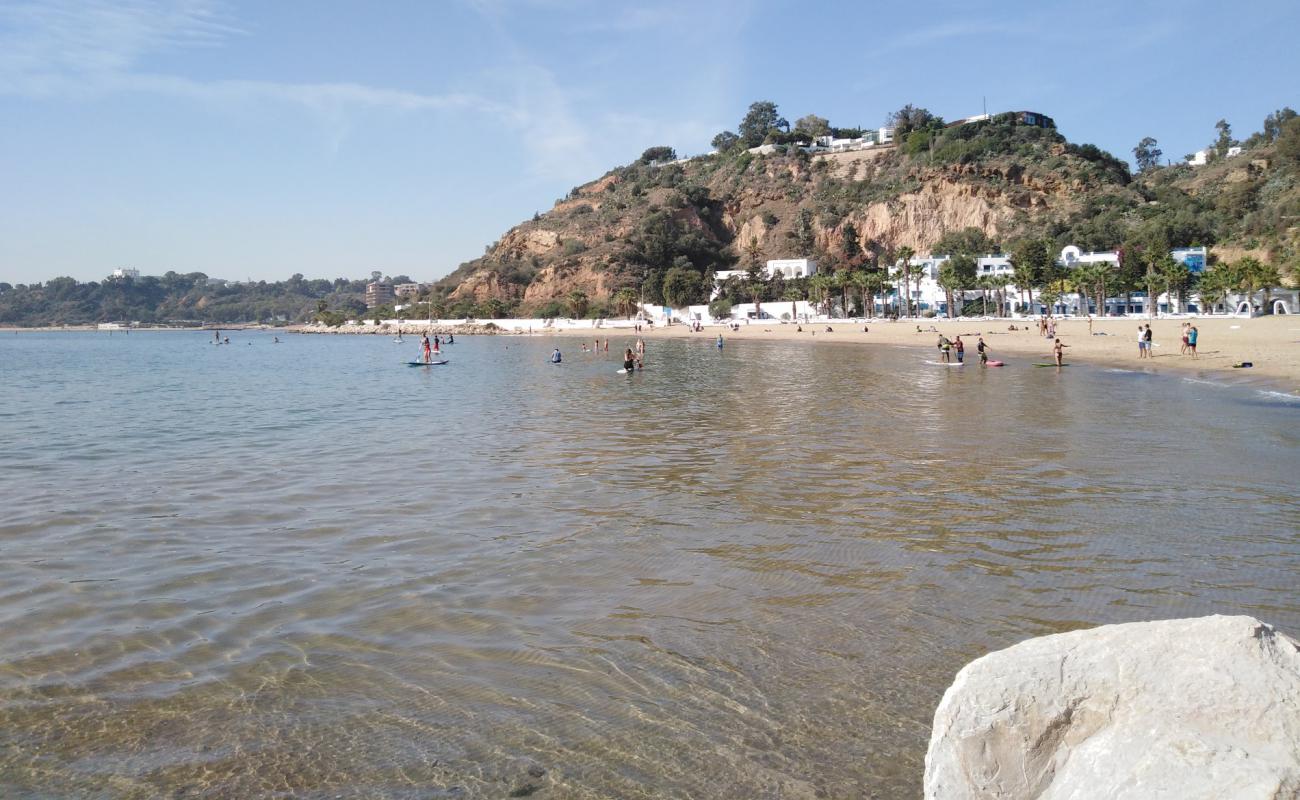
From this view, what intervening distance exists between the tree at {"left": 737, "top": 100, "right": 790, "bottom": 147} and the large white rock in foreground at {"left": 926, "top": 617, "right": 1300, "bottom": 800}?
183 m

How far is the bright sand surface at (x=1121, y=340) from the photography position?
3257 cm

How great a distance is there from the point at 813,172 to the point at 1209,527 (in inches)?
5615

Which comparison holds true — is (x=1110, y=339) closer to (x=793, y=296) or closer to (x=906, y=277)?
(x=906, y=277)

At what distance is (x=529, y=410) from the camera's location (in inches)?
965

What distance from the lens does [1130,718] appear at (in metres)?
2.88

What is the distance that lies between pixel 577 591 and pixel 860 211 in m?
122

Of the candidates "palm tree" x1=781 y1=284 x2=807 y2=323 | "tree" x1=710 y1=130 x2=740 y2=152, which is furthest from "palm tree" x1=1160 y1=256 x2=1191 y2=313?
"tree" x1=710 y1=130 x2=740 y2=152

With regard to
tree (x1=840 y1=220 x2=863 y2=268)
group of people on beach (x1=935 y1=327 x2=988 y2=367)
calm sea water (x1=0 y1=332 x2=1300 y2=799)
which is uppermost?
tree (x1=840 y1=220 x2=863 y2=268)

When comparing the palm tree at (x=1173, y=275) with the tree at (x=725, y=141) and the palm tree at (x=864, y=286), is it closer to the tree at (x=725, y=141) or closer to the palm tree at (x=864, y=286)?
the palm tree at (x=864, y=286)

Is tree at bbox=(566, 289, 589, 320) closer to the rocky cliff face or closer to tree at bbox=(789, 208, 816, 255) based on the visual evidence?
the rocky cliff face

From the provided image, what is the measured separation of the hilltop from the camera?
92.7 metres

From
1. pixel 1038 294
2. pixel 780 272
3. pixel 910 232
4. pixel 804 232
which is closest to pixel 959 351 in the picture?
pixel 1038 294

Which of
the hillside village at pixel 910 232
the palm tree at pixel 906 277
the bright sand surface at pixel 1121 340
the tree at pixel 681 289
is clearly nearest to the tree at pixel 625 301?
the hillside village at pixel 910 232

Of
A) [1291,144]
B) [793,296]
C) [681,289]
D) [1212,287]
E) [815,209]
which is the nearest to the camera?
[1212,287]
